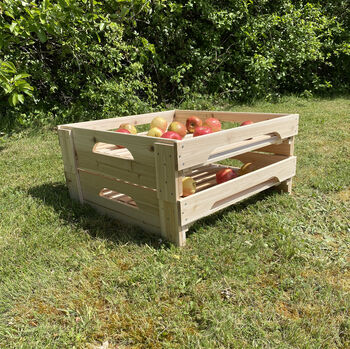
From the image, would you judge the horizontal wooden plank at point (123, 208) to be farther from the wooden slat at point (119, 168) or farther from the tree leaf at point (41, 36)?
the tree leaf at point (41, 36)

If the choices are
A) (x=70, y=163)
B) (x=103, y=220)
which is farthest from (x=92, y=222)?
(x=70, y=163)

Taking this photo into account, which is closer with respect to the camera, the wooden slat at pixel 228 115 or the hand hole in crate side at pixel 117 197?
the hand hole in crate side at pixel 117 197

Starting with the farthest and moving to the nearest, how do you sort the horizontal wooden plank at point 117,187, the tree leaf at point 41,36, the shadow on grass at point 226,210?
1. the tree leaf at point 41,36
2. the shadow on grass at point 226,210
3. the horizontal wooden plank at point 117,187

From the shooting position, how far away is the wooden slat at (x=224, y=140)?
2059 millimetres

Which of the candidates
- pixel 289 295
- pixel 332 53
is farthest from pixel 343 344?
pixel 332 53

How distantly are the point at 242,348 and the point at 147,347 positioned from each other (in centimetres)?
40

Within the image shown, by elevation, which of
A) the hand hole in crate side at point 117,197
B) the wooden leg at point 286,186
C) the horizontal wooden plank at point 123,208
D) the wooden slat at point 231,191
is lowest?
the wooden leg at point 286,186

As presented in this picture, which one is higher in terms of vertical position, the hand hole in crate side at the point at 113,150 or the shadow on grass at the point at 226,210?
the hand hole in crate side at the point at 113,150

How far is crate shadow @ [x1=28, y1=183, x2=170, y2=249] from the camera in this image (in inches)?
89.6

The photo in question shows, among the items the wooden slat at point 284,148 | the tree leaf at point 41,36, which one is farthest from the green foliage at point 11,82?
the wooden slat at point 284,148

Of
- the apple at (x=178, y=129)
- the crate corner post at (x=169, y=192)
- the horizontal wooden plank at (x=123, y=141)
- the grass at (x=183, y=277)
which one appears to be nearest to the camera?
the grass at (x=183, y=277)

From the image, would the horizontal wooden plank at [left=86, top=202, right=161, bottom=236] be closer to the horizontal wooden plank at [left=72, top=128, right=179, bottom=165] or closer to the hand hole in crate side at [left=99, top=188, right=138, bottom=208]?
the hand hole in crate side at [left=99, top=188, right=138, bottom=208]

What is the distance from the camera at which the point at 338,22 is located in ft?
29.8

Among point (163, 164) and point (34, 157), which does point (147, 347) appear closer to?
point (163, 164)
